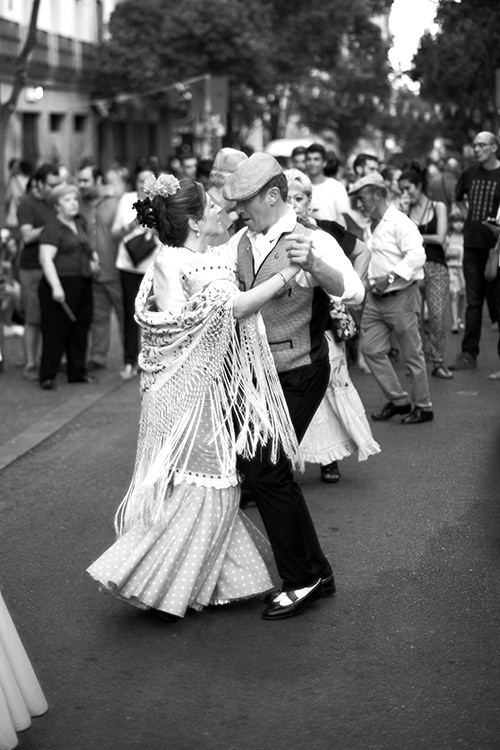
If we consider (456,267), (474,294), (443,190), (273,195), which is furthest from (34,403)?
(443,190)

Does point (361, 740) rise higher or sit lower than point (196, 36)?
lower

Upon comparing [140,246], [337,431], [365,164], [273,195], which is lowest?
[337,431]

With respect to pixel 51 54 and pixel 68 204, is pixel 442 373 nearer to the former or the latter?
pixel 68 204

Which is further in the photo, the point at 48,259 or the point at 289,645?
the point at 48,259

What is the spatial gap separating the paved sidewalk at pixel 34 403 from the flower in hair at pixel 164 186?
12.0 feet

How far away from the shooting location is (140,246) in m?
11.9

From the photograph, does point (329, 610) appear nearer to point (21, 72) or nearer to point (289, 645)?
point (289, 645)

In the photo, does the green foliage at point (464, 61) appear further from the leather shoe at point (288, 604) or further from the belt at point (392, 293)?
the leather shoe at point (288, 604)

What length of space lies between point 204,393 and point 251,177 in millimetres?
856

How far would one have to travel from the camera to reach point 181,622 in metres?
5.36

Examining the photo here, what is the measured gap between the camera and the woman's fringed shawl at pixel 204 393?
204 inches

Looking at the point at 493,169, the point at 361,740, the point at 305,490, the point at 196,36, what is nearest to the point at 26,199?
the point at 493,169

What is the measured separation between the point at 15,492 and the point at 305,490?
1693 mm

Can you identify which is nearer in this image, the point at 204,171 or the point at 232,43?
the point at 204,171
